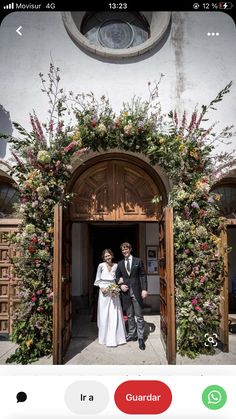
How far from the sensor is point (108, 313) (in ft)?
15.5

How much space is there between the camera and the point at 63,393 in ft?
6.00

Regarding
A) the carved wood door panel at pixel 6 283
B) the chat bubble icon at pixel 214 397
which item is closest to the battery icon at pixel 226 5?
the chat bubble icon at pixel 214 397

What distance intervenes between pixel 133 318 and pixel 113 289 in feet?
1.94

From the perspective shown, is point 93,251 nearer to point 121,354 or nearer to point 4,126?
point 121,354

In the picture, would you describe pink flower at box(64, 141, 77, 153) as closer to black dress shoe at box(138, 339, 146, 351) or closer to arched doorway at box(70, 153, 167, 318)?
arched doorway at box(70, 153, 167, 318)

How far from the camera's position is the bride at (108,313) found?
15.0 ft

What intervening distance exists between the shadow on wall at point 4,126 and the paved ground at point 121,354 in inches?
111

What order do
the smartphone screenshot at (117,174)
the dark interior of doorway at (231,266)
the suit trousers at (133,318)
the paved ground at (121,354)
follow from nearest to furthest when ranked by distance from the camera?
the paved ground at (121,354) → the smartphone screenshot at (117,174) → the suit trousers at (133,318) → the dark interior of doorway at (231,266)

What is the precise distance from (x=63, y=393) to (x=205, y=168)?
11.5 feet

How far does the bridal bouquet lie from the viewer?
4.65 metres

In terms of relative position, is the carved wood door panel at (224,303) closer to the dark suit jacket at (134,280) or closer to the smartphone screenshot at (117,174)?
the smartphone screenshot at (117,174)

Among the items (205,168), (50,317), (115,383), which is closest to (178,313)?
(50,317)

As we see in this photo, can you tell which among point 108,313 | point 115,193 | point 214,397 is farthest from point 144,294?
point 214,397

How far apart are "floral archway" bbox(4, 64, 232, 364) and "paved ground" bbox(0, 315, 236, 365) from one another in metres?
0.23
